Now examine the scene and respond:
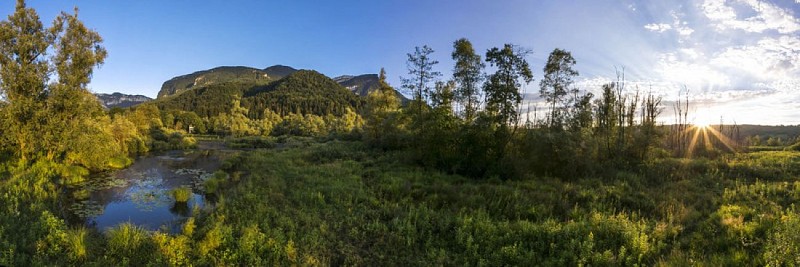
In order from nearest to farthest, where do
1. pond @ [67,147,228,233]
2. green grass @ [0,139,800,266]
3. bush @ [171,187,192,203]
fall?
green grass @ [0,139,800,266] < pond @ [67,147,228,233] < bush @ [171,187,192,203]

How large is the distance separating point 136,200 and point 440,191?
14.8 metres

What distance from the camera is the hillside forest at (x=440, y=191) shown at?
904cm

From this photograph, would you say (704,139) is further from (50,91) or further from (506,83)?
(50,91)

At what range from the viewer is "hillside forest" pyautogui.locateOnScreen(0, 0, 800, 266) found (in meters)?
9.04

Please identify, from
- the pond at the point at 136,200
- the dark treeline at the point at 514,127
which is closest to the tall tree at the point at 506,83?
the dark treeline at the point at 514,127

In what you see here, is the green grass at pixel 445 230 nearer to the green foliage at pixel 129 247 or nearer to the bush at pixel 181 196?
the green foliage at pixel 129 247

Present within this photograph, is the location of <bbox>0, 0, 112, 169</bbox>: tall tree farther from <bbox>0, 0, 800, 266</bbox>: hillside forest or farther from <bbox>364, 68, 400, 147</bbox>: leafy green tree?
<bbox>364, 68, 400, 147</bbox>: leafy green tree

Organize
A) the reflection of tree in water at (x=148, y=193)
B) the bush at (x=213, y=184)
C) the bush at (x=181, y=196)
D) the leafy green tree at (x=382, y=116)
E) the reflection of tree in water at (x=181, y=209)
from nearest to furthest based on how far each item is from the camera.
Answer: the reflection of tree in water at (x=181, y=209) < the reflection of tree in water at (x=148, y=193) < the bush at (x=181, y=196) < the bush at (x=213, y=184) < the leafy green tree at (x=382, y=116)

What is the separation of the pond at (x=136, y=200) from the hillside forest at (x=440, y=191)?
630 millimetres

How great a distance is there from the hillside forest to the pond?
63 centimetres

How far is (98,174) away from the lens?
76.8 feet

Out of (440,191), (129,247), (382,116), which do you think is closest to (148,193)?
(129,247)

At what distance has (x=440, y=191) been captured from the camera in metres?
15.9

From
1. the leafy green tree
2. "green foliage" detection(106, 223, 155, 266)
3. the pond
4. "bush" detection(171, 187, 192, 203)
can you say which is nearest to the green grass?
"green foliage" detection(106, 223, 155, 266)
